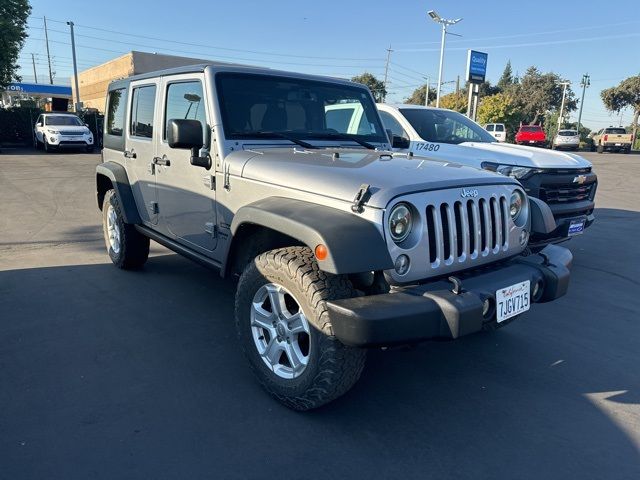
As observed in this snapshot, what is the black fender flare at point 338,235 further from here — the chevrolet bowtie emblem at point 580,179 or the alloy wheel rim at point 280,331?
the chevrolet bowtie emblem at point 580,179

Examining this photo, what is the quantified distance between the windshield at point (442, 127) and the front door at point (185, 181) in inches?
154

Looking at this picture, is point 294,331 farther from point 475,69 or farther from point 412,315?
point 475,69

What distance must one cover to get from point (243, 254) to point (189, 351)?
2.86 ft

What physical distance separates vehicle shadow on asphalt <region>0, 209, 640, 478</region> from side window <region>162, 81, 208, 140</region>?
1672 mm

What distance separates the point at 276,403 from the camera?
9.86 ft

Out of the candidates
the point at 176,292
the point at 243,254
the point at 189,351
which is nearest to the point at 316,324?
the point at 243,254

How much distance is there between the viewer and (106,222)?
580 cm

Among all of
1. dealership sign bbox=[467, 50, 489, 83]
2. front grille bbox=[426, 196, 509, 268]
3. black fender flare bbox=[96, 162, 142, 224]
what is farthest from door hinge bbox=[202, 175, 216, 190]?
dealership sign bbox=[467, 50, 489, 83]

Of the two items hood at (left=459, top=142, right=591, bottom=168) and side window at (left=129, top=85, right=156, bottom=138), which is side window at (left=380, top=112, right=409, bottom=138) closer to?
hood at (left=459, top=142, right=591, bottom=168)

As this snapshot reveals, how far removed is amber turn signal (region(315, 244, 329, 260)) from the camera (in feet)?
7.93

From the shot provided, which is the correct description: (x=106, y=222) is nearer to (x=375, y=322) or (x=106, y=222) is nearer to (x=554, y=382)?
(x=375, y=322)

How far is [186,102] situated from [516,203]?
267 cm

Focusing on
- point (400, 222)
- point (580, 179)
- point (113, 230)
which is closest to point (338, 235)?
point (400, 222)

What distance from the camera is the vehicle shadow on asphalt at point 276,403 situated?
2508 millimetres
